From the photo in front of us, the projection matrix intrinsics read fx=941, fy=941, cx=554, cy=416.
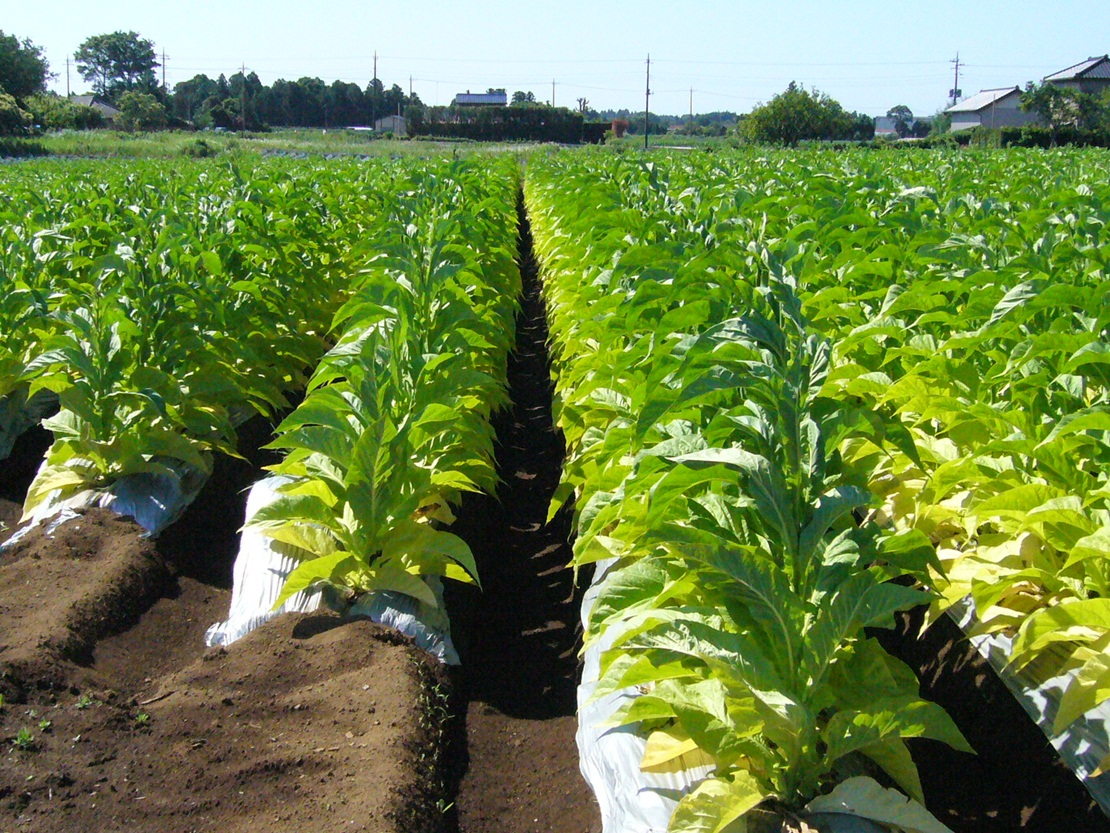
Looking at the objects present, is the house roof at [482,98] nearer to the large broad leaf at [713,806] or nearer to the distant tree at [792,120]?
the distant tree at [792,120]

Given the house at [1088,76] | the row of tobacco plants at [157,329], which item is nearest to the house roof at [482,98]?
the house at [1088,76]

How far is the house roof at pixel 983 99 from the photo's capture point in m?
78.0

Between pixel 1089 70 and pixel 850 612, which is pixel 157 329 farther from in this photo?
pixel 1089 70

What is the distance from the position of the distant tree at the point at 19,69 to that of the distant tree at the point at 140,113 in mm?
6311

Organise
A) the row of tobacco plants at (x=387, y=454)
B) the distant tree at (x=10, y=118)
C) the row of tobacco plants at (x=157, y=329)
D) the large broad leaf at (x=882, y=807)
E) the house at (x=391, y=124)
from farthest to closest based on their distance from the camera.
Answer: the house at (x=391, y=124), the distant tree at (x=10, y=118), the row of tobacco plants at (x=157, y=329), the row of tobacco plants at (x=387, y=454), the large broad leaf at (x=882, y=807)

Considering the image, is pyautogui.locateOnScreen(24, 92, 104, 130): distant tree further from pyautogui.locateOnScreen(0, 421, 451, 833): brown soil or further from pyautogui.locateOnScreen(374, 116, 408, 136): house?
pyautogui.locateOnScreen(0, 421, 451, 833): brown soil

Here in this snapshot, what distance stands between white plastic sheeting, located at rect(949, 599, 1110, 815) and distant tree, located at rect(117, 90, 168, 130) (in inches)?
3111

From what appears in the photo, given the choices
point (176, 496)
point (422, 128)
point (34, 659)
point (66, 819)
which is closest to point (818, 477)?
point (66, 819)

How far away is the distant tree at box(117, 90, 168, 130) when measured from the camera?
72.2 meters

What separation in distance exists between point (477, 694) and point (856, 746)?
1890 mm

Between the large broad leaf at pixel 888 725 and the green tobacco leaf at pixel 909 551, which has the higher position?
the green tobacco leaf at pixel 909 551

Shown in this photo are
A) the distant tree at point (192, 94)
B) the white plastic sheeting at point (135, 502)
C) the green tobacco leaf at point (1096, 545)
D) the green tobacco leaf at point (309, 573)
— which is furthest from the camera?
the distant tree at point (192, 94)

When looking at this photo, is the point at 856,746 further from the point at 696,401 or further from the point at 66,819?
the point at 66,819

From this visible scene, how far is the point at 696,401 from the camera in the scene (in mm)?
2951
